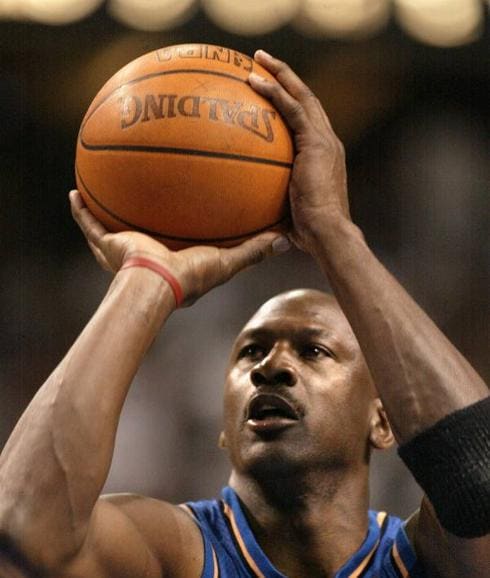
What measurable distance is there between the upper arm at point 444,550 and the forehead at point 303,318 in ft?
1.96

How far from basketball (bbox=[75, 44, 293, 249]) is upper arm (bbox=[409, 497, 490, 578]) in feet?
2.96

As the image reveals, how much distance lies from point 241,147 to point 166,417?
387 centimetres

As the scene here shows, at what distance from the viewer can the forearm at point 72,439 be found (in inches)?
89.5

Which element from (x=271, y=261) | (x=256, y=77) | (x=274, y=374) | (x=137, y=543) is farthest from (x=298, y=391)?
(x=271, y=261)

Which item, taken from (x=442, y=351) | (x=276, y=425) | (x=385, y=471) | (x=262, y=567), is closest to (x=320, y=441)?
(x=276, y=425)

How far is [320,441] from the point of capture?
124 inches

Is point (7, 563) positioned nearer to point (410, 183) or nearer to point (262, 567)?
point (262, 567)

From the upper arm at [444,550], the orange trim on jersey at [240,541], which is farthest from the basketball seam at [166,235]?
the orange trim on jersey at [240,541]

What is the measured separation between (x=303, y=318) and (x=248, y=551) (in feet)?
2.33

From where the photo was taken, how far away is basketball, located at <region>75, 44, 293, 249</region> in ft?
8.41

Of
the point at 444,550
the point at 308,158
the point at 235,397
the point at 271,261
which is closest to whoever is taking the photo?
the point at 308,158

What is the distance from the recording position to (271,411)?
10.3 ft

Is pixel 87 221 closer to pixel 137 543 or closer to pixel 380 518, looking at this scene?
pixel 137 543

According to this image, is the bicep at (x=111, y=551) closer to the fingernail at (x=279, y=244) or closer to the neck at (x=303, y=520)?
the neck at (x=303, y=520)
